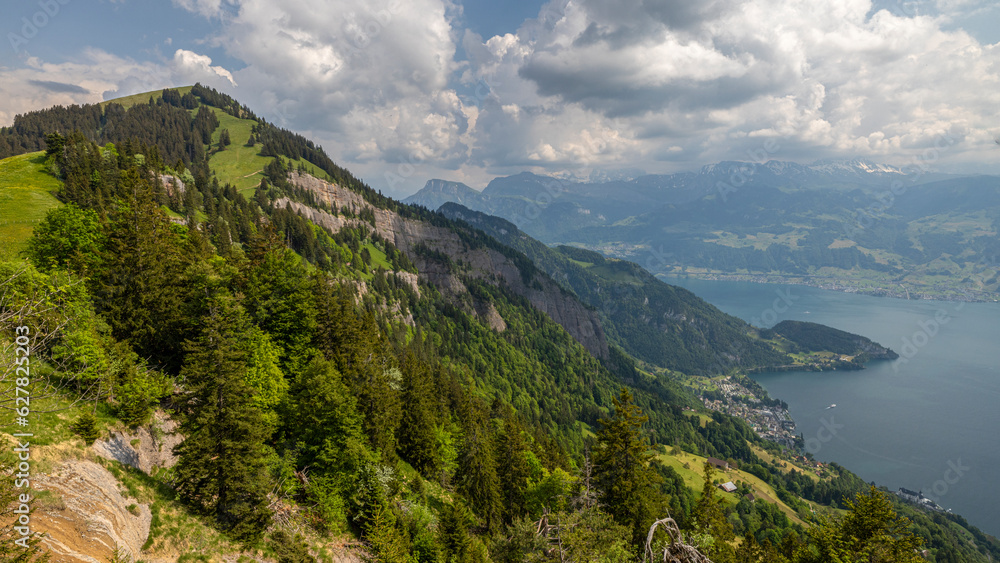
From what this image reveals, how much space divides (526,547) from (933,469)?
241 metres

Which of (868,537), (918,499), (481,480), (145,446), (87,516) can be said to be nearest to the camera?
(87,516)

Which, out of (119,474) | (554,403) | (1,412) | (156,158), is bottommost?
(554,403)

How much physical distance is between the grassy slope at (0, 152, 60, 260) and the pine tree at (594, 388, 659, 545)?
49.6 m

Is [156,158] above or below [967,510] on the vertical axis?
above

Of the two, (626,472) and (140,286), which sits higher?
(140,286)

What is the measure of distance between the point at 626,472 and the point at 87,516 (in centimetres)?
2847

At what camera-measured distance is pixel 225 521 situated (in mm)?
23359

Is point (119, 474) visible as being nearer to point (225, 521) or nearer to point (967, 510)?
point (225, 521)

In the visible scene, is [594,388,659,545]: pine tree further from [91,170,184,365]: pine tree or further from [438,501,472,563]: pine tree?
[91,170,184,365]: pine tree

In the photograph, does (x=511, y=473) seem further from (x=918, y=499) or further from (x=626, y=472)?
(x=918, y=499)

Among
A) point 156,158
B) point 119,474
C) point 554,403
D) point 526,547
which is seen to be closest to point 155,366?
point 119,474

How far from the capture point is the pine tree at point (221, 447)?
22.0 meters

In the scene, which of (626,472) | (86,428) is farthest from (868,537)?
(86,428)

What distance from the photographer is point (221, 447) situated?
22500 millimetres
